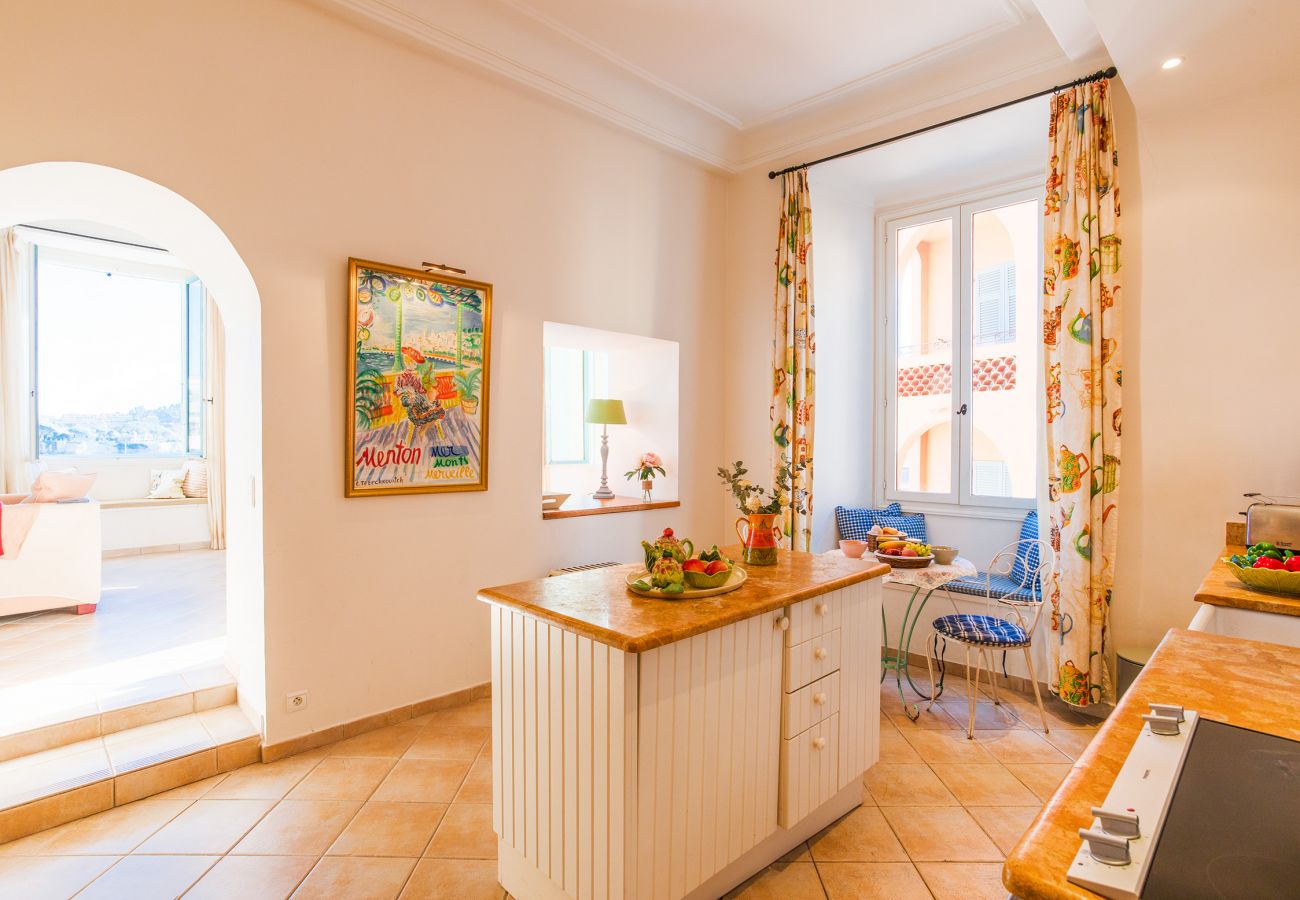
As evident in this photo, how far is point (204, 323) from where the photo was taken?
7207 millimetres

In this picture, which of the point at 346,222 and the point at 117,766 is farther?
the point at 346,222

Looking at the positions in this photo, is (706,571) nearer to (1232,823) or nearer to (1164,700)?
(1164,700)

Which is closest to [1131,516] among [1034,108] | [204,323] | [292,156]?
[1034,108]

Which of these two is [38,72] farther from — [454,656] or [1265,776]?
[1265,776]

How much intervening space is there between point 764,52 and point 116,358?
23.1 feet

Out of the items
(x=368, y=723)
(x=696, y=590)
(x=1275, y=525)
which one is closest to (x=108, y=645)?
(x=368, y=723)

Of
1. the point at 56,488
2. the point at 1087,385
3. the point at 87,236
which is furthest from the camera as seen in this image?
the point at 87,236

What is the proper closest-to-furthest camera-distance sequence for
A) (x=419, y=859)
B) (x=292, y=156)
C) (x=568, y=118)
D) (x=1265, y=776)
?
(x=1265, y=776) → (x=419, y=859) → (x=292, y=156) → (x=568, y=118)

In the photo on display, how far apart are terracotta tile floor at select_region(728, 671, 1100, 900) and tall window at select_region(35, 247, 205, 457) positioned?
7.57m

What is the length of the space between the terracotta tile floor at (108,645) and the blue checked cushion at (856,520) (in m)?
3.72

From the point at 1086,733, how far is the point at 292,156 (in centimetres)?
438

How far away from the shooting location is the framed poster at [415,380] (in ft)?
9.54

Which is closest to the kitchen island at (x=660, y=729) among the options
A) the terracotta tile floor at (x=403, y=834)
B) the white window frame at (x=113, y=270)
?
the terracotta tile floor at (x=403, y=834)

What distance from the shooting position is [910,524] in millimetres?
4422
